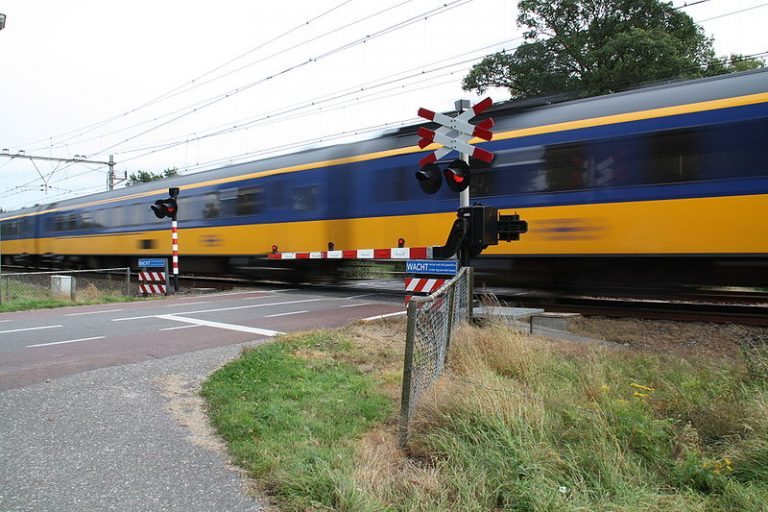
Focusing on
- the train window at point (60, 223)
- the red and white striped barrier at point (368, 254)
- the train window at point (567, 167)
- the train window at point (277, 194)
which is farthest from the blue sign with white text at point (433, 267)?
the train window at point (60, 223)

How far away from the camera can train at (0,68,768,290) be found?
8234 millimetres

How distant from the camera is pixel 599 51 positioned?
2284 centimetres

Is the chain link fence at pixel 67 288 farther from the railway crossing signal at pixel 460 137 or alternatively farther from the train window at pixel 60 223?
the railway crossing signal at pixel 460 137

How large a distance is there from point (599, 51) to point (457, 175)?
1859 cm

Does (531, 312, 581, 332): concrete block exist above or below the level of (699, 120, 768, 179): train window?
below

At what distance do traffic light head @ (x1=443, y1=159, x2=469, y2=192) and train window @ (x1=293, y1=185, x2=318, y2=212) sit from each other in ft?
23.7

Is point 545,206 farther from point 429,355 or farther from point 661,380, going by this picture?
point 429,355

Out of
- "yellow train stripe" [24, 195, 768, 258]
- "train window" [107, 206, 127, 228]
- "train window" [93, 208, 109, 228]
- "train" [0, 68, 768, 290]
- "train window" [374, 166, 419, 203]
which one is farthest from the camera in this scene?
"train window" [93, 208, 109, 228]

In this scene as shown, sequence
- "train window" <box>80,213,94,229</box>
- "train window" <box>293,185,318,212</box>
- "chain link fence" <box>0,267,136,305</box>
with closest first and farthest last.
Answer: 1. "train window" <box>293,185,318,212</box>
2. "chain link fence" <box>0,267,136,305</box>
3. "train window" <box>80,213,94,229</box>

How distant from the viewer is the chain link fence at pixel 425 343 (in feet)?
12.1

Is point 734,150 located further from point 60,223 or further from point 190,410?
point 60,223

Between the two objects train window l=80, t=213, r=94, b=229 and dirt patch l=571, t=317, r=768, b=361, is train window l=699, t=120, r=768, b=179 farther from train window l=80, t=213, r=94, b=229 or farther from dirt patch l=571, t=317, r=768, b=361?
train window l=80, t=213, r=94, b=229

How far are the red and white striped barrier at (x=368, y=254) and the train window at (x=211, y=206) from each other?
3.07 meters

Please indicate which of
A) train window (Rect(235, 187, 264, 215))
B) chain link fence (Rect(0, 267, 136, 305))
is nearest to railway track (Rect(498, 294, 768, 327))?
train window (Rect(235, 187, 264, 215))
